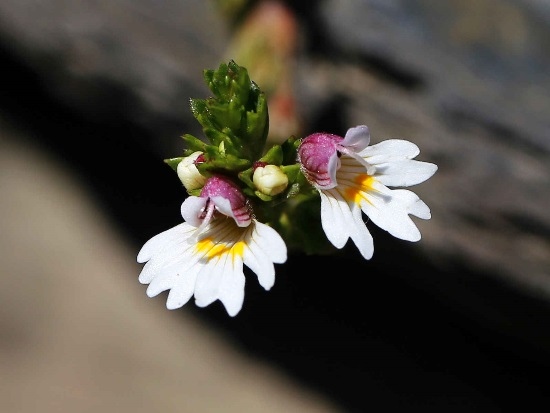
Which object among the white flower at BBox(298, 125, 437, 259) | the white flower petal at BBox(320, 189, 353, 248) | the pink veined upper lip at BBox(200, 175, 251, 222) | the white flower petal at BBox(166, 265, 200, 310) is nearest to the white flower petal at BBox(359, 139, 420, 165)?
the white flower at BBox(298, 125, 437, 259)

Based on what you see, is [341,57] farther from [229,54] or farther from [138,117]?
[138,117]

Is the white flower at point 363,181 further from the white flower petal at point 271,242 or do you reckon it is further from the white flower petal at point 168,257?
the white flower petal at point 168,257

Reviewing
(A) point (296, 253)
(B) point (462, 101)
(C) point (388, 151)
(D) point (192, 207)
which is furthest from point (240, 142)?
(B) point (462, 101)

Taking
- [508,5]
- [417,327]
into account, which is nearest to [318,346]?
[417,327]

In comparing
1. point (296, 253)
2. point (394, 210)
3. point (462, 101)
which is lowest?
point (394, 210)

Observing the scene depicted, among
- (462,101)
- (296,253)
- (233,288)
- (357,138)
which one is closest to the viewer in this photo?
(233,288)

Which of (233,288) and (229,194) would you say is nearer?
(233,288)

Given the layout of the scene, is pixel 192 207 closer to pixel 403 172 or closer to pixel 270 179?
pixel 270 179
